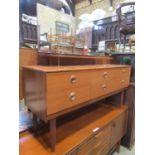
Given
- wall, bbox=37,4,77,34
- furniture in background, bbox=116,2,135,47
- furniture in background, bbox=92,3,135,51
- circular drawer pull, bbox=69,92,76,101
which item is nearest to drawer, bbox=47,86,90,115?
circular drawer pull, bbox=69,92,76,101

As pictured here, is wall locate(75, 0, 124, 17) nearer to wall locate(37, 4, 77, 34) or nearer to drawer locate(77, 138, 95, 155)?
wall locate(37, 4, 77, 34)

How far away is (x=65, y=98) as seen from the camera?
99cm

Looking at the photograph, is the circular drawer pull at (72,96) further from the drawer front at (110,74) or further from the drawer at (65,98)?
the drawer front at (110,74)

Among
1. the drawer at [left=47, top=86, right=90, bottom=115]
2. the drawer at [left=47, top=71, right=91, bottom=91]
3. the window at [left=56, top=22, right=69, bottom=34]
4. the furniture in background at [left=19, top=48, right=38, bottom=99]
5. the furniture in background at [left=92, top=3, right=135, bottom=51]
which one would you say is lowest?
the drawer at [left=47, top=86, right=90, bottom=115]

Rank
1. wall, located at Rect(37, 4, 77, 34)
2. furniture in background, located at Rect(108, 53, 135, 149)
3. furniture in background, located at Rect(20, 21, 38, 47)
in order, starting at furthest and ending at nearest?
furniture in background, located at Rect(108, 53, 135, 149), wall, located at Rect(37, 4, 77, 34), furniture in background, located at Rect(20, 21, 38, 47)

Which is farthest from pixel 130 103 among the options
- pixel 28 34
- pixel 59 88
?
pixel 28 34

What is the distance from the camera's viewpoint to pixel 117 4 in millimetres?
2555

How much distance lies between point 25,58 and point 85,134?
0.78 metres

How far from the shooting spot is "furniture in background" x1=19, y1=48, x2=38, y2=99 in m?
1.13

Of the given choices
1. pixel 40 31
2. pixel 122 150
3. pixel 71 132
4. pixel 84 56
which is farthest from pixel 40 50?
pixel 122 150

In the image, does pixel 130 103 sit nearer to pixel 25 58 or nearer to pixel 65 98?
pixel 65 98

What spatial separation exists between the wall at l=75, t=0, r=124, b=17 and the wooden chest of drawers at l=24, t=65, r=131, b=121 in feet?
2.55

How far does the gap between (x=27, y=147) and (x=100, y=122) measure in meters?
0.74
